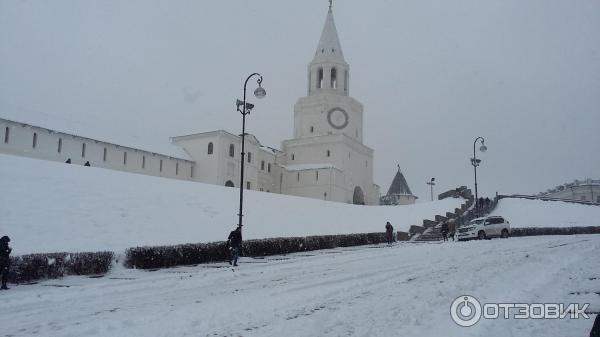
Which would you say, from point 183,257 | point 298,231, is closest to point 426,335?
point 183,257

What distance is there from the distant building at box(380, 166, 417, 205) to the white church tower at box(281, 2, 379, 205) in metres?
17.8

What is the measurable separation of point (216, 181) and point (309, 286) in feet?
166

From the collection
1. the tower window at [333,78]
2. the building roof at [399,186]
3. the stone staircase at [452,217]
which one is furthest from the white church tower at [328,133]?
the stone staircase at [452,217]

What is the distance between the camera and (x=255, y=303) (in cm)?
995

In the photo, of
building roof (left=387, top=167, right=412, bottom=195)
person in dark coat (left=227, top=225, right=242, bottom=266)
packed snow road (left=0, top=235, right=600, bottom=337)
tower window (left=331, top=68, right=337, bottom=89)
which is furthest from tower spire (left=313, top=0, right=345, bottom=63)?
packed snow road (left=0, top=235, right=600, bottom=337)

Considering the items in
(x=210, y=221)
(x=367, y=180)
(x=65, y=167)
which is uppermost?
(x=367, y=180)

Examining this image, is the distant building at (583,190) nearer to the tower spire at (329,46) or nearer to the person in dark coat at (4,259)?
the tower spire at (329,46)

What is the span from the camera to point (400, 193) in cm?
9950

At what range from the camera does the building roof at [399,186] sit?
10012 cm

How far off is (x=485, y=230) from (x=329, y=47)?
2044 inches

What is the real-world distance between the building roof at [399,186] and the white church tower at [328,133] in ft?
60.4

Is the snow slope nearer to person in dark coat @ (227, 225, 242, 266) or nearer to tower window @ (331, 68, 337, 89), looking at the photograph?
person in dark coat @ (227, 225, 242, 266)

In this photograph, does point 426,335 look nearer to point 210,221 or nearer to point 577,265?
point 577,265

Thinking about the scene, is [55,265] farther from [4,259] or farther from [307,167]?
[307,167]
